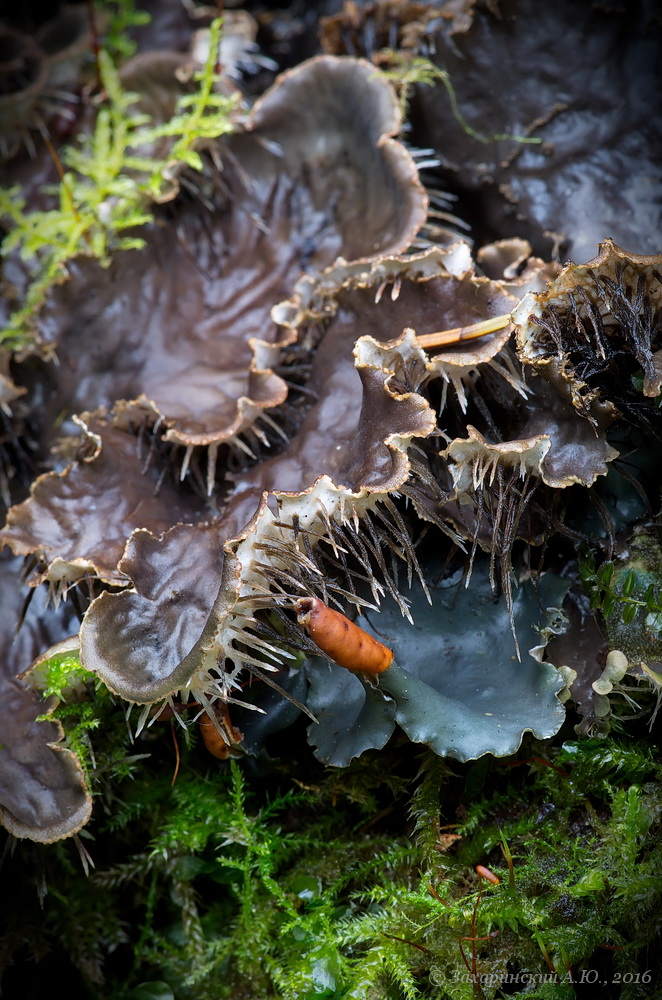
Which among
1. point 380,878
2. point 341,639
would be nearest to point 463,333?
point 341,639

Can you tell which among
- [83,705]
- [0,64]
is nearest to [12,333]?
[0,64]

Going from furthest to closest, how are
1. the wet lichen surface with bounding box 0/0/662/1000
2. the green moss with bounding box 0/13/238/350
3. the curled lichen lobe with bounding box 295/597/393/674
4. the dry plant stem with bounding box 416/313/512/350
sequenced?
the green moss with bounding box 0/13/238/350
the dry plant stem with bounding box 416/313/512/350
the wet lichen surface with bounding box 0/0/662/1000
the curled lichen lobe with bounding box 295/597/393/674

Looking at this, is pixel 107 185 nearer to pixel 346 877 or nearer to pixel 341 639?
pixel 341 639

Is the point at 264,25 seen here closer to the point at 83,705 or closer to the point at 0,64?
the point at 0,64

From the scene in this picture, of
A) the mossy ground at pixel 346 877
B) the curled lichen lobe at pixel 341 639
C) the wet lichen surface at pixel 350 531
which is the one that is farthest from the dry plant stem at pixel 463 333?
the mossy ground at pixel 346 877

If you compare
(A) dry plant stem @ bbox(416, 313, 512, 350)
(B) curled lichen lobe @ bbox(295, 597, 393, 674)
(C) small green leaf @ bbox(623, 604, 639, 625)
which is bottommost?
(C) small green leaf @ bbox(623, 604, 639, 625)

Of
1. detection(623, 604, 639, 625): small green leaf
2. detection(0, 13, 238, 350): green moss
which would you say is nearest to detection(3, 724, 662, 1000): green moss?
detection(623, 604, 639, 625): small green leaf

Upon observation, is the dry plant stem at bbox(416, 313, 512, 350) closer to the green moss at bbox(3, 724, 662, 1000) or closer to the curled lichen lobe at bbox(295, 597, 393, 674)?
the curled lichen lobe at bbox(295, 597, 393, 674)

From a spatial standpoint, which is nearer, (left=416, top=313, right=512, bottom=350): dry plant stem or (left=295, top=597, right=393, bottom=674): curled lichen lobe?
(left=295, top=597, right=393, bottom=674): curled lichen lobe
